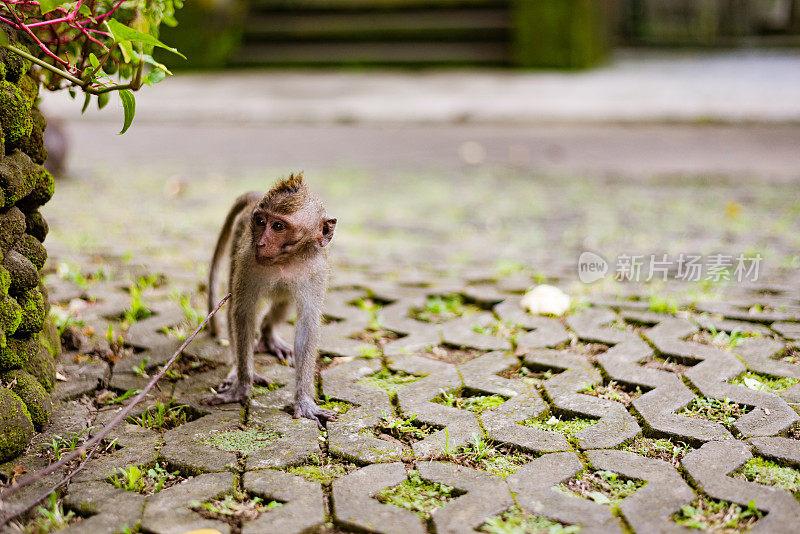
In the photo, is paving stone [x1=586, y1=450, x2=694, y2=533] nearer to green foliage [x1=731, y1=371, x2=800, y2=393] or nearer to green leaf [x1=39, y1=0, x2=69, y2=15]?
green foliage [x1=731, y1=371, x2=800, y2=393]

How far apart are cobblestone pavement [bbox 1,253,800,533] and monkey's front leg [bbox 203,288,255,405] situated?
6 centimetres

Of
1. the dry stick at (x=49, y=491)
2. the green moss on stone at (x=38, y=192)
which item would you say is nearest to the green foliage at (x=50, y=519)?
the dry stick at (x=49, y=491)

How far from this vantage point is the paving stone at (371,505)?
2.24 meters

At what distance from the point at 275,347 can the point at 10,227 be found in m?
1.22

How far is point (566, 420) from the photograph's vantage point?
9.64 ft

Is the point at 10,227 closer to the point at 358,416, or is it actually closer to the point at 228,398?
the point at 228,398

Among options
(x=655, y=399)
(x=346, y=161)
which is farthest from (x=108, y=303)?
(x=346, y=161)

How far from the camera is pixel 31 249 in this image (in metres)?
2.88

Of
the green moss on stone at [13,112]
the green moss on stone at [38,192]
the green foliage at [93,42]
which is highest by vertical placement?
the green foliage at [93,42]

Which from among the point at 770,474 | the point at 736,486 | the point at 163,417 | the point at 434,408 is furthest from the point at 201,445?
the point at 770,474

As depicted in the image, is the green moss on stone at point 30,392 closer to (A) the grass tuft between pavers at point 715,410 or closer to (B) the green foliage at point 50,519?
(B) the green foliage at point 50,519

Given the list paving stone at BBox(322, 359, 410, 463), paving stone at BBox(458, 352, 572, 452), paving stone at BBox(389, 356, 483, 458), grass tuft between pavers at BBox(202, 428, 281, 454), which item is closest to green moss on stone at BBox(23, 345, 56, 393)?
grass tuft between pavers at BBox(202, 428, 281, 454)

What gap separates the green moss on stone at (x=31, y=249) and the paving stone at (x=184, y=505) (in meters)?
1.03

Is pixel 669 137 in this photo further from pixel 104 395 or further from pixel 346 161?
pixel 104 395
